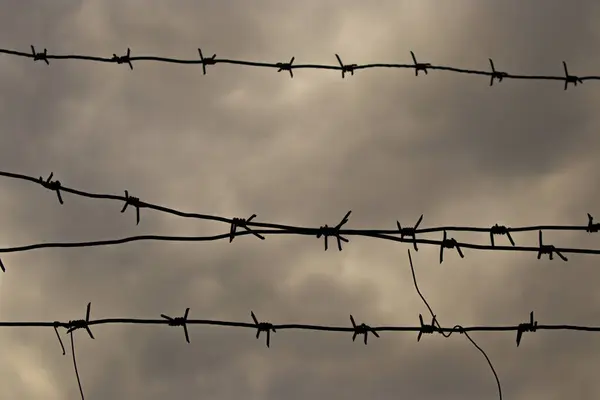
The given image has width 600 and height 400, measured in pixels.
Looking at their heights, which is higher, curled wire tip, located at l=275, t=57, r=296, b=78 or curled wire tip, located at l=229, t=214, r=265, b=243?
curled wire tip, located at l=275, t=57, r=296, b=78

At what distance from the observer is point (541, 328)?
367 centimetres

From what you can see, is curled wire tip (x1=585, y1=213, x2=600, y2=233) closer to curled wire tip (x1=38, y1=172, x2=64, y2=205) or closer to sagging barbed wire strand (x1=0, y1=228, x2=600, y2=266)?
sagging barbed wire strand (x1=0, y1=228, x2=600, y2=266)

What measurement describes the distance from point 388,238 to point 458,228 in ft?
0.98

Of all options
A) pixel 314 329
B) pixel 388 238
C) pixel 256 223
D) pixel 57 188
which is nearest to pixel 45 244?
pixel 57 188

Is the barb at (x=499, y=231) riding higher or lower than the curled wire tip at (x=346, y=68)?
lower

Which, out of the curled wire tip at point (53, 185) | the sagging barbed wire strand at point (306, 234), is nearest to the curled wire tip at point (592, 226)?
the sagging barbed wire strand at point (306, 234)

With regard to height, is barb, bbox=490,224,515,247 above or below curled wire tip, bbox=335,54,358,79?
below

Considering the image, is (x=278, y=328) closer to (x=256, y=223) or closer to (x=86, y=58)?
(x=256, y=223)

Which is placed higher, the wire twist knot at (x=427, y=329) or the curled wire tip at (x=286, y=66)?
the curled wire tip at (x=286, y=66)

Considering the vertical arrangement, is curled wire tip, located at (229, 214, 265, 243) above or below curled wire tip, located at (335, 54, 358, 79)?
below

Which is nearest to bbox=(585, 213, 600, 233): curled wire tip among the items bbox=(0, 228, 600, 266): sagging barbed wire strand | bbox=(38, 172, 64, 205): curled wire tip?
bbox=(0, 228, 600, 266): sagging barbed wire strand

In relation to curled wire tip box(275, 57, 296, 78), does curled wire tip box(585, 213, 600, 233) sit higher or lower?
lower

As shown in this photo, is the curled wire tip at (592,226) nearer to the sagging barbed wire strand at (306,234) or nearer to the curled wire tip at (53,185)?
the sagging barbed wire strand at (306,234)

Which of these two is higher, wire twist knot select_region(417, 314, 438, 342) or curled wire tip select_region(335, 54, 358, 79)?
curled wire tip select_region(335, 54, 358, 79)
